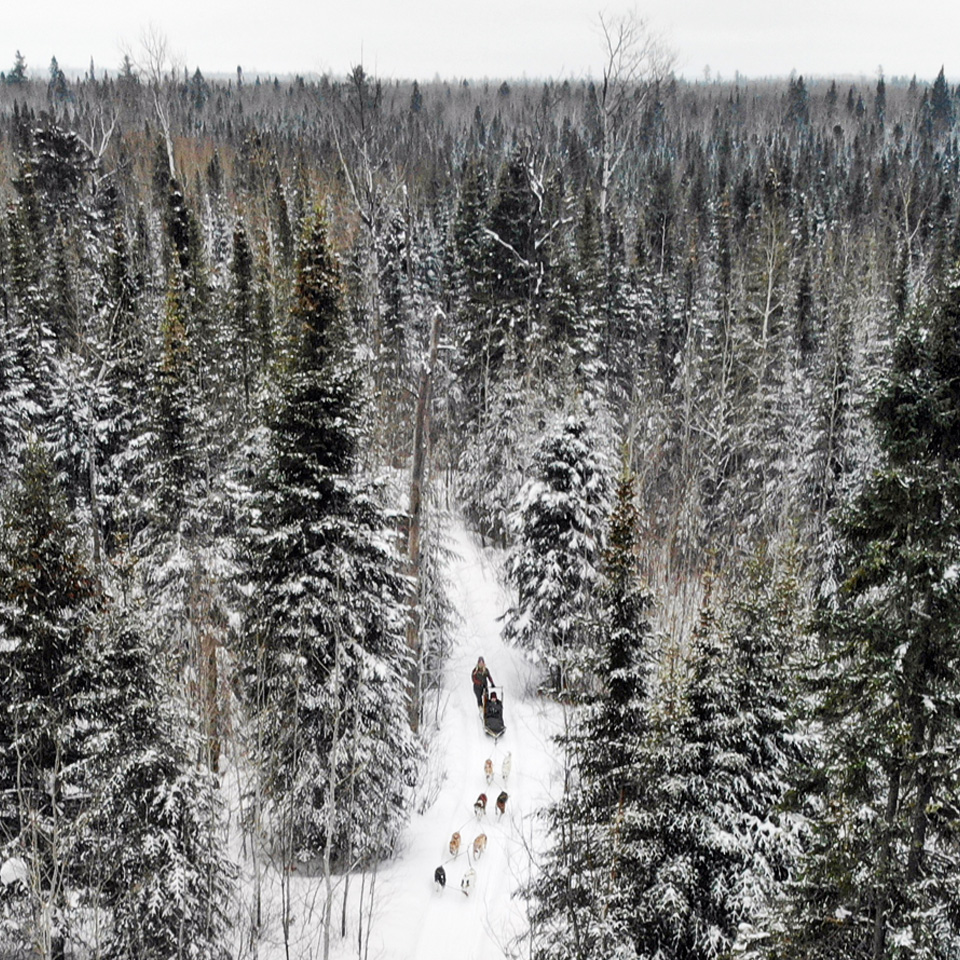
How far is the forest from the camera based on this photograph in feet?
26.9

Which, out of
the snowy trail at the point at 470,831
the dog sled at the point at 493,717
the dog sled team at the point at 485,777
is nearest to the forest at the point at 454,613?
the snowy trail at the point at 470,831

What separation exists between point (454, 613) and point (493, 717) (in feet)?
13.3

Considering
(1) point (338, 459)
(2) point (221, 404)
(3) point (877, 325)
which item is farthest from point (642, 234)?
(1) point (338, 459)

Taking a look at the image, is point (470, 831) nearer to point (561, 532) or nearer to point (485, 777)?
point (485, 777)

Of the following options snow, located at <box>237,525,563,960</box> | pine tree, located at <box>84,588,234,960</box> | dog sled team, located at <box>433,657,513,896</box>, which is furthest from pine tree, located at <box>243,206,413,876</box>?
pine tree, located at <box>84,588,234,960</box>

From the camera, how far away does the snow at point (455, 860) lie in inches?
548

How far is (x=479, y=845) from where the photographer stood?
15.9 meters

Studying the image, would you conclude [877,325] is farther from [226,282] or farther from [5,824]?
[5,824]

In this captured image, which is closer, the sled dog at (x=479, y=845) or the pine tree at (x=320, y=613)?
the pine tree at (x=320, y=613)

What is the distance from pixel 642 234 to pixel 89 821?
57.6 m

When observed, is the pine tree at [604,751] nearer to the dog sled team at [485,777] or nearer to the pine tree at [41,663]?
the dog sled team at [485,777]

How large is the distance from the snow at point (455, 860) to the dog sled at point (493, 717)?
0.29 metres

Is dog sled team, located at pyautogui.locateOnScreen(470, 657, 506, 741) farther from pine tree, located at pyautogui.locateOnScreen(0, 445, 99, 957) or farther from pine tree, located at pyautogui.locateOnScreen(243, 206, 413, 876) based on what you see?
pine tree, located at pyautogui.locateOnScreen(0, 445, 99, 957)

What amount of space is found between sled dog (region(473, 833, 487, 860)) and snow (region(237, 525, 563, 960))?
151mm
